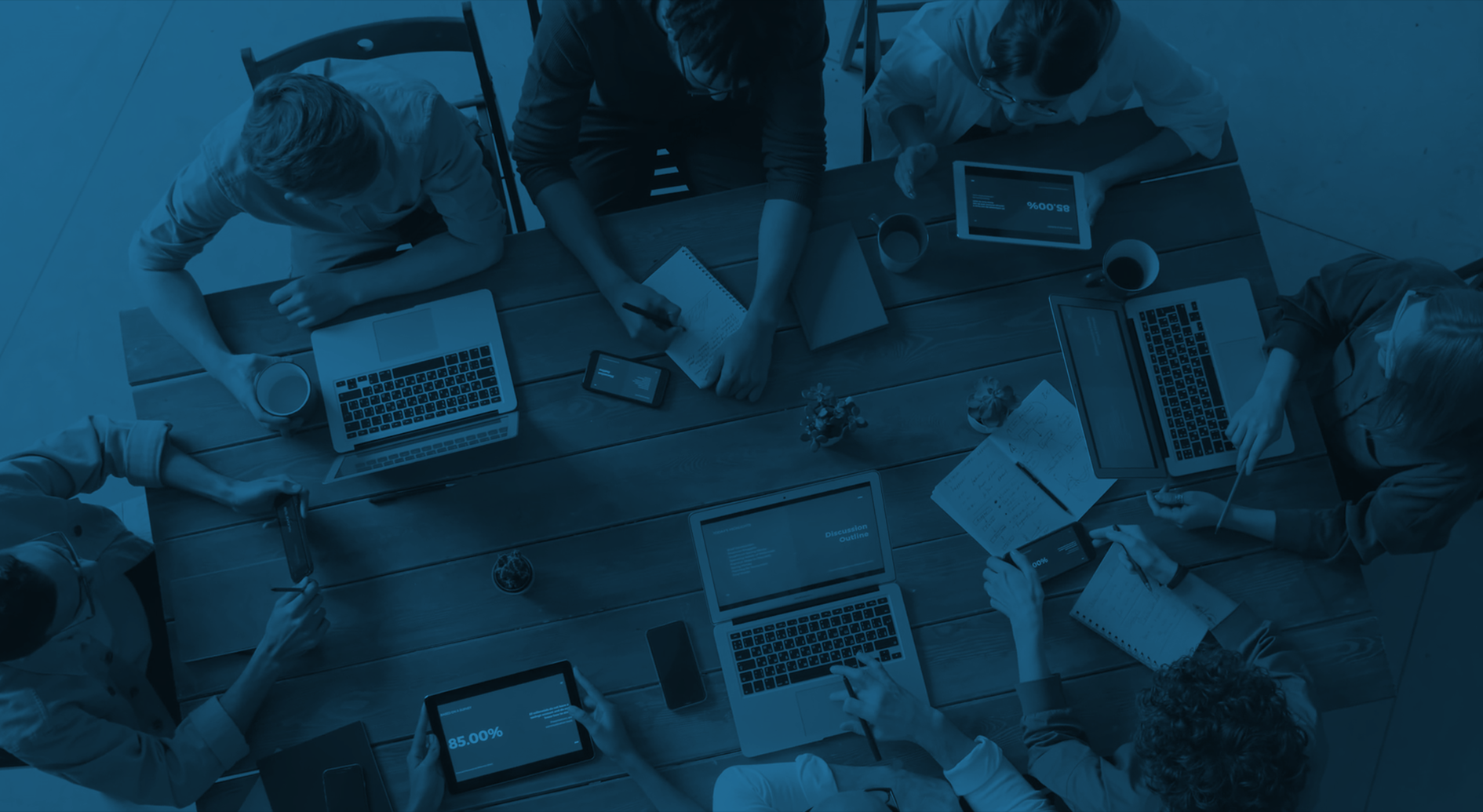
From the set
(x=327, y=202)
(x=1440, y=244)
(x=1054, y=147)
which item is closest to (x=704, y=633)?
(x=327, y=202)

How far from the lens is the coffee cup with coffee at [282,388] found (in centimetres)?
163

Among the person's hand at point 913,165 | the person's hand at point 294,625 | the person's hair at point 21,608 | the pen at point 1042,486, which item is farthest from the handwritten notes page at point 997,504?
the person's hair at point 21,608

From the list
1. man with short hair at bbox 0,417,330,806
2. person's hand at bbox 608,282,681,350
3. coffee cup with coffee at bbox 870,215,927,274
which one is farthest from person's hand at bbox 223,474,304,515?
coffee cup with coffee at bbox 870,215,927,274

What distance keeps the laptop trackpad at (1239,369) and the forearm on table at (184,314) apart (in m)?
2.02

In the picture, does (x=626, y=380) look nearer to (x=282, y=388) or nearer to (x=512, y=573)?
(x=512, y=573)

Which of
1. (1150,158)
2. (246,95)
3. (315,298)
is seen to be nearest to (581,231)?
(315,298)

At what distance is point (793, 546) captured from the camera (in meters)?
1.62

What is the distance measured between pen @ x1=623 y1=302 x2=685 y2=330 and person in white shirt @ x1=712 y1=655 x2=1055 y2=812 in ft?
2.51

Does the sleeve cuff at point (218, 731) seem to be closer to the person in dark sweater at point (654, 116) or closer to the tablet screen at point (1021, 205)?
the person in dark sweater at point (654, 116)

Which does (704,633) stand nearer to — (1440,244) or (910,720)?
(910,720)

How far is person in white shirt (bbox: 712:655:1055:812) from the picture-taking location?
1504 mm

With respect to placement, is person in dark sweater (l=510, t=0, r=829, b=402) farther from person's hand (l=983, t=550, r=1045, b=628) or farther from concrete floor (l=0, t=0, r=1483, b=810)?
concrete floor (l=0, t=0, r=1483, b=810)

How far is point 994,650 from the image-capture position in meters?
Answer: 1.60

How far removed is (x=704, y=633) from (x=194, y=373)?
1.17 m
